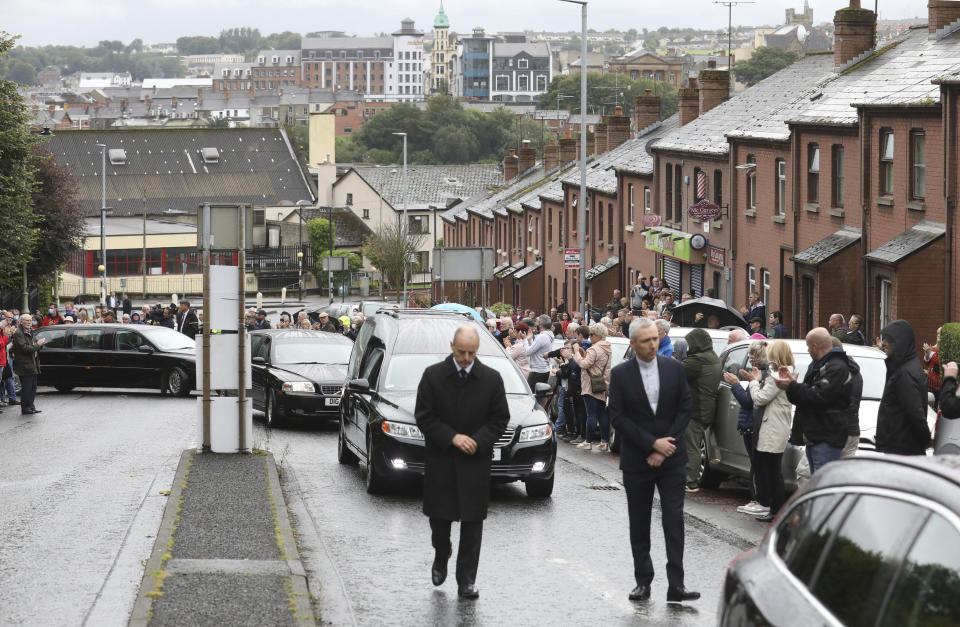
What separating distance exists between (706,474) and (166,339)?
1655cm

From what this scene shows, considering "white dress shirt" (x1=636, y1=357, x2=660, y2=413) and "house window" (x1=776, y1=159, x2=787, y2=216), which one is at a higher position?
"house window" (x1=776, y1=159, x2=787, y2=216)

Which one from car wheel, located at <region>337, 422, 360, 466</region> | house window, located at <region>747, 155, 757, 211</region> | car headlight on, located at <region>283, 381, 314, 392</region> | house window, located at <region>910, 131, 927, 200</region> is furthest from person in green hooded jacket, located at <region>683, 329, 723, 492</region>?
house window, located at <region>747, 155, 757, 211</region>

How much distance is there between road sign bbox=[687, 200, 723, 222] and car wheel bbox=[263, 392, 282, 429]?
19.3 metres

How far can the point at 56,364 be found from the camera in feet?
91.9

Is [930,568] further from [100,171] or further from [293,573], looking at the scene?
[100,171]

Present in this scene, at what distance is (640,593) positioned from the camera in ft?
28.4

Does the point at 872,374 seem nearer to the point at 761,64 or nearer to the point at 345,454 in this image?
the point at 345,454

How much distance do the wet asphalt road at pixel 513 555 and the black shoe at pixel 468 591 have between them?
84 millimetres

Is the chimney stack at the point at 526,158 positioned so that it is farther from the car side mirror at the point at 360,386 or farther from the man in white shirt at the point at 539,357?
the car side mirror at the point at 360,386

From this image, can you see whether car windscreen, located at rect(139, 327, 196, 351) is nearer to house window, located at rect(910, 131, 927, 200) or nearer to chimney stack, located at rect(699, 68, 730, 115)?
house window, located at rect(910, 131, 927, 200)

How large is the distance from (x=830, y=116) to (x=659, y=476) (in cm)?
2216

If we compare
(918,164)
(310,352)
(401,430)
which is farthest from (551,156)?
(401,430)

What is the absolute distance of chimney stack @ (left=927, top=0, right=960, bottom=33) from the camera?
2955 cm

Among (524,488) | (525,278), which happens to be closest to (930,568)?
(524,488)
